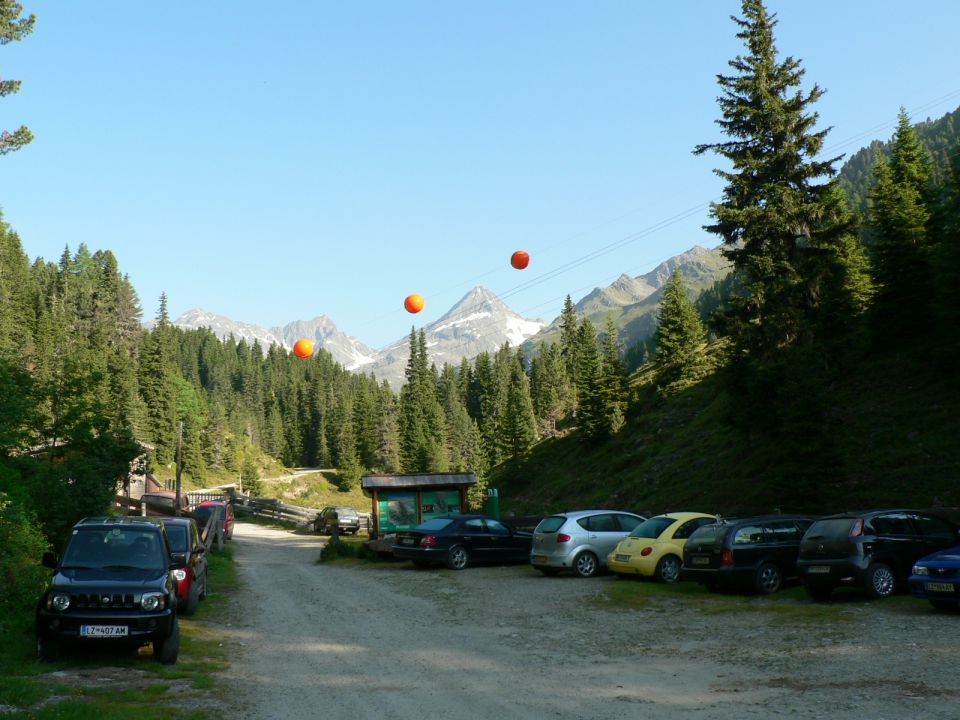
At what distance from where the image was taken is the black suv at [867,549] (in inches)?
573

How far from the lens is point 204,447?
11700 centimetres

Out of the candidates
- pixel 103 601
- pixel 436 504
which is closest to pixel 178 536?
pixel 103 601

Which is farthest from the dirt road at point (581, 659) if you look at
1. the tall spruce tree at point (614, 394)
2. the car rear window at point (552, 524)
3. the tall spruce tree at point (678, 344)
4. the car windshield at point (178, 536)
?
the tall spruce tree at point (614, 394)

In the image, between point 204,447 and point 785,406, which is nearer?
point 785,406

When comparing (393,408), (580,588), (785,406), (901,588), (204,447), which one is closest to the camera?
(901,588)

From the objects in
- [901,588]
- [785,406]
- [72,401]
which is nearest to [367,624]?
[901,588]

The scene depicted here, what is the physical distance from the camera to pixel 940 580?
12.7 metres

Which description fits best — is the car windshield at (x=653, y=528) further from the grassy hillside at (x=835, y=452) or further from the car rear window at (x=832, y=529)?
the grassy hillside at (x=835, y=452)

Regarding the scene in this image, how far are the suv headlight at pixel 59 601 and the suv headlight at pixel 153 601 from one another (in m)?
0.89

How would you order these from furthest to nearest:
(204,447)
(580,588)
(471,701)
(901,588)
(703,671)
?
(204,447), (580,588), (901,588), (703,671), (471,701)

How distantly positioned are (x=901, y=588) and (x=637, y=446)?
142ft

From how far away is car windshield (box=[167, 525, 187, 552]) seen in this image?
1519 centimetres

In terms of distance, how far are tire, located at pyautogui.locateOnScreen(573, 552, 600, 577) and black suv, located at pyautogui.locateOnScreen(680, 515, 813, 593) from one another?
3683 millimetres

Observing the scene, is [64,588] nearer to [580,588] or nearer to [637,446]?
[580,588]
